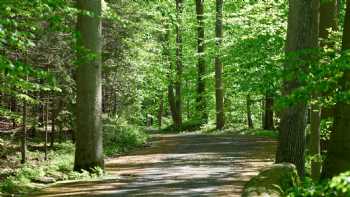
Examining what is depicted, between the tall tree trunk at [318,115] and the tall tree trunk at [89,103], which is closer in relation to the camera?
the tall tree trunk at [318,115]

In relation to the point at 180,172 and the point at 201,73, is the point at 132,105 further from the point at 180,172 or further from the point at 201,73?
the point at 180,172

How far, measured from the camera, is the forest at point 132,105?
27.8 feet

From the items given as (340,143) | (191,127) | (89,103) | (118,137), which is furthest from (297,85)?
(191,127)

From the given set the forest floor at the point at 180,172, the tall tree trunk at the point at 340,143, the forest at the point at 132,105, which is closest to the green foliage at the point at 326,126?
the forest at the point at 132,105

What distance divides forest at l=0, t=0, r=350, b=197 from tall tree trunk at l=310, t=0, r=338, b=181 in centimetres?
3

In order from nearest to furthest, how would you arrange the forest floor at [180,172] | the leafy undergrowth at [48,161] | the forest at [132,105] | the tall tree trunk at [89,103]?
the forest at [132,105] < the forest floor at [180,172] < the leafy undergrowth at [48,161] < the tall tree trunk at [89,103]

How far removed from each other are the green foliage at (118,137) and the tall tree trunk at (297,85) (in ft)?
33.5

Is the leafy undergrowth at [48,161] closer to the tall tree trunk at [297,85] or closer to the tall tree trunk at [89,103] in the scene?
the tall tree trunk at [89,103]

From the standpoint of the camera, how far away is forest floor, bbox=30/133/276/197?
453 inches

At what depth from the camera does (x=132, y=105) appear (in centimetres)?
3134

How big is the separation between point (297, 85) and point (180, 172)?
466 cm

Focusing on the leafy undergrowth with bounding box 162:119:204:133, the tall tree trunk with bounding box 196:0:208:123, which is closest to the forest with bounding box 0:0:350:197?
the leafy undergrowth with bounding box 162:119:204:133

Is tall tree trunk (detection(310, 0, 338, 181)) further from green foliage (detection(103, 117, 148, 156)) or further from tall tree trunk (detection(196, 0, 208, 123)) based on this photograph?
tall tree trunk (detection(196, 0, 208, 123))

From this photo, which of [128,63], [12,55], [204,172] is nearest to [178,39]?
[128,63]
